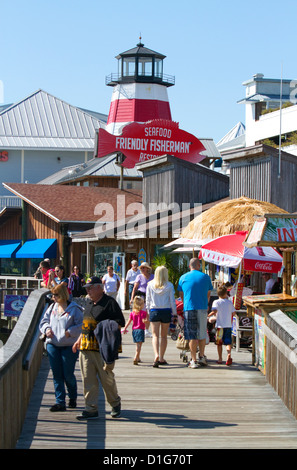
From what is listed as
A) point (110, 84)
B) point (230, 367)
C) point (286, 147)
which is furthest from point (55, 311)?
point (110, 84)

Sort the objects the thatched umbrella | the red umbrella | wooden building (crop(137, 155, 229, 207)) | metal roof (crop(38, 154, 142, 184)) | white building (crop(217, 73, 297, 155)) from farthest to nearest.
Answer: metal roof (crop(38, 154, 142, 184)), white building (crop(217, 73, 297, 155)), wooden building (crop(137, 155, 229, 207)), the thatched umbrella, the red umbrella

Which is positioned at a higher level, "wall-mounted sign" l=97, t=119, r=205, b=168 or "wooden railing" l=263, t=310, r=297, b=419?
"wall-mounted sign" l=97, t=119, r=205, b=168

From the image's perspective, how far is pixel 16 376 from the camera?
8.03 meters

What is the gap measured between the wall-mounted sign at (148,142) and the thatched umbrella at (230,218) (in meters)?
20.0

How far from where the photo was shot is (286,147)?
39.8 meters

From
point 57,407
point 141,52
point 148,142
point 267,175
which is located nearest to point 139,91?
point 141,52

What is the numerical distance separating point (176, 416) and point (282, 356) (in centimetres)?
156

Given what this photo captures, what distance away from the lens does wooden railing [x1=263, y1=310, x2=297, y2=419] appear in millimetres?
9102

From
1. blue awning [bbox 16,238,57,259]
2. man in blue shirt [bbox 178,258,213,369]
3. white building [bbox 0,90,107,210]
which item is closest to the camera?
man in blue shirt [bbox 178,258,213,369]

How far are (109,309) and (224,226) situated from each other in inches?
346

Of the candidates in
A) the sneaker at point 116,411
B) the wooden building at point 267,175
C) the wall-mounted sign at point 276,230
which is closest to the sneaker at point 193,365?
the wall-mounted sign at point 276,230

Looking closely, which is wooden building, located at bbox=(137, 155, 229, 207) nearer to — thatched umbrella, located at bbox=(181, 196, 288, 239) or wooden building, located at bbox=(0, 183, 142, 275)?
wooden building, located at bbox=(0, 183, 142, 275)

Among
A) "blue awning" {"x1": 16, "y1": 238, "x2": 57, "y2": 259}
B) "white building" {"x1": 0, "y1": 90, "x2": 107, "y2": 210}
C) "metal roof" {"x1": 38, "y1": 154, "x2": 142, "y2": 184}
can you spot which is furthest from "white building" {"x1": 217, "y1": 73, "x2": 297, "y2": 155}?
"blue awning" {"x1": 16, "y1": 238, "x2": 57, "y2": 259}

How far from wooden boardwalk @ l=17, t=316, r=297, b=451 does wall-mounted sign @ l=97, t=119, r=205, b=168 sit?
87.4ft
